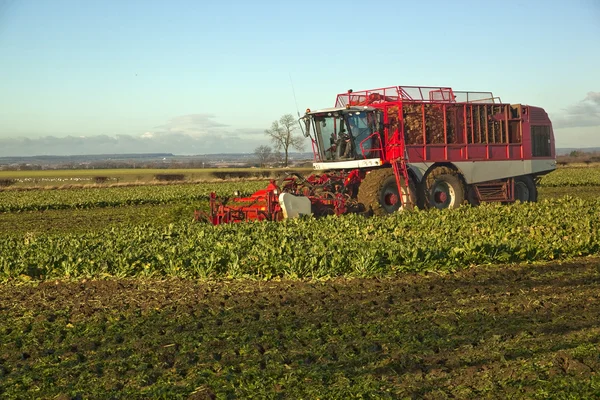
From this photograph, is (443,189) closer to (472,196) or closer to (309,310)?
(472,196)

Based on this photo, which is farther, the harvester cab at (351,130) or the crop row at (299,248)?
the harvester cab at (351,130)

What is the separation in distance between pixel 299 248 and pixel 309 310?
2913 mm

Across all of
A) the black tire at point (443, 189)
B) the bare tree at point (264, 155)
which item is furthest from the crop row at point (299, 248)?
the bare tree at point (264, 155)

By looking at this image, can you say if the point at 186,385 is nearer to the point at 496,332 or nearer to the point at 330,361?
the point at 330,361

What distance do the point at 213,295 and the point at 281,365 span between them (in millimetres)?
3240

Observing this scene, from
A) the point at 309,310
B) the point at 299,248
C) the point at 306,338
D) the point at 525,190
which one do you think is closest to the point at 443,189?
the point at 525,190

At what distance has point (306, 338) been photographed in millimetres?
7203

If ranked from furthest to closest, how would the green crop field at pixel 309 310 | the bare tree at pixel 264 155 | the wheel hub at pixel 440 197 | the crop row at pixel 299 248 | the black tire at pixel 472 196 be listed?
1. the bare tree at pixel 264 155
2. the black tire at pixel 472 196
3. the wheel hub at pixel 440 197
4. the crop row at pixel 299 248
5. the green crop field at pixel 309 310

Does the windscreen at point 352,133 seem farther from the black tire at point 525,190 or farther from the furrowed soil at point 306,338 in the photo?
the furrowed soil at point 306,338

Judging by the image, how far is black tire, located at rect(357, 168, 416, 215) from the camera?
1744 centimetres

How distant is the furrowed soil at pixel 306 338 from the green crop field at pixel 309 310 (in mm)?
25

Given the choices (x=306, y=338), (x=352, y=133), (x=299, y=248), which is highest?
(x=352, y=133)

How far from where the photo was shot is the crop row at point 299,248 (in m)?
10.7

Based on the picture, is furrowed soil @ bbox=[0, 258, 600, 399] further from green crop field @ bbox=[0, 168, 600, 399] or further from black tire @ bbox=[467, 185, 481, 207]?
black tire @ bbox=[467, 185, 481, 207]
